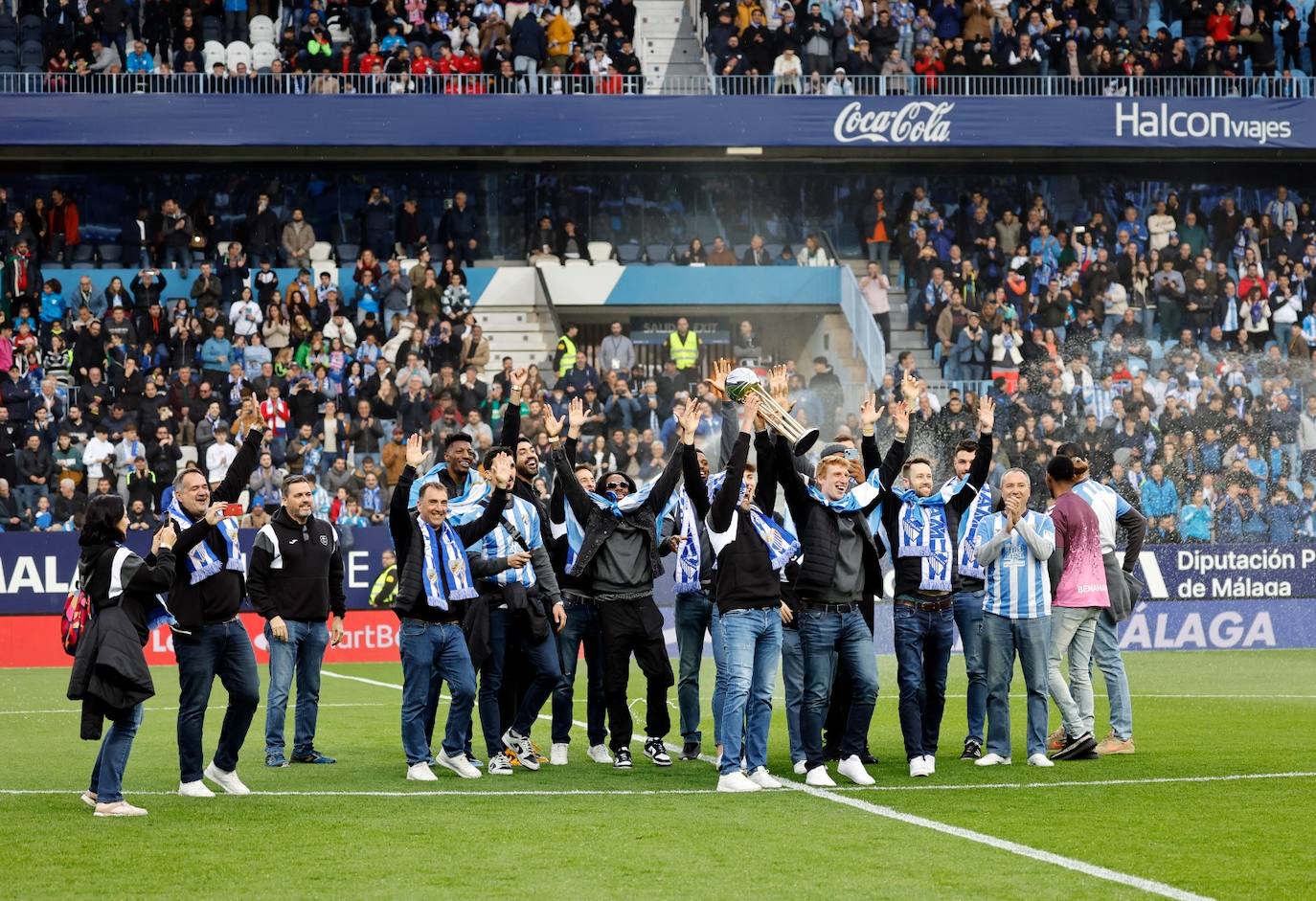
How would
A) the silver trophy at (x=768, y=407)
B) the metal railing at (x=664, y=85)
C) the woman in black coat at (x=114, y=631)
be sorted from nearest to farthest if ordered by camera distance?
the woman in black coat at (x=114, y=631) → the silver trophy at (x=768, y=407) → the metal railing at (x=664, y=85)

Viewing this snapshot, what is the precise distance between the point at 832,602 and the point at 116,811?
4.43m

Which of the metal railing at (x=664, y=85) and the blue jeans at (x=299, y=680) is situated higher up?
the metal railing at (x=664, y=85)

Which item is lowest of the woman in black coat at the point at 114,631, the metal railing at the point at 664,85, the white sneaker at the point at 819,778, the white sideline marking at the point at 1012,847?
the white sideline marking at the point at 1012,847

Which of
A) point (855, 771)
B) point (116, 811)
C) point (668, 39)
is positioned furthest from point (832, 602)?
point (668, 39)

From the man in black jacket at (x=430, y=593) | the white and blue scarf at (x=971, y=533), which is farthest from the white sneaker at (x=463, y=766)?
the white and blue scarf at (x=971, y=533)

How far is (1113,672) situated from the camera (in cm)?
1284

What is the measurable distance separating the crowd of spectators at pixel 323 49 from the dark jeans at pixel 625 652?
2113 centimetres

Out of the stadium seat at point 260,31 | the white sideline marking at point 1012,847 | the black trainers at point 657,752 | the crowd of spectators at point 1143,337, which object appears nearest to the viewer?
the white sideline marking at point 1012,847

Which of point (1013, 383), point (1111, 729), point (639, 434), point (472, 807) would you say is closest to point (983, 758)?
point (1111, 729)

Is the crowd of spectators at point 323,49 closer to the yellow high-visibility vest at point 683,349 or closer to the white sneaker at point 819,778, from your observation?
the yellow high-visibility vest at point 683,349

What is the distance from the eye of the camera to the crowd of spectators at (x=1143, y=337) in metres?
26.3

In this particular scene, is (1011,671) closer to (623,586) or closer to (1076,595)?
(1076,595)

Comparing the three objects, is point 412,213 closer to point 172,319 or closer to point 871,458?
point 172,319

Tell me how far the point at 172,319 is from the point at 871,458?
1995cm
